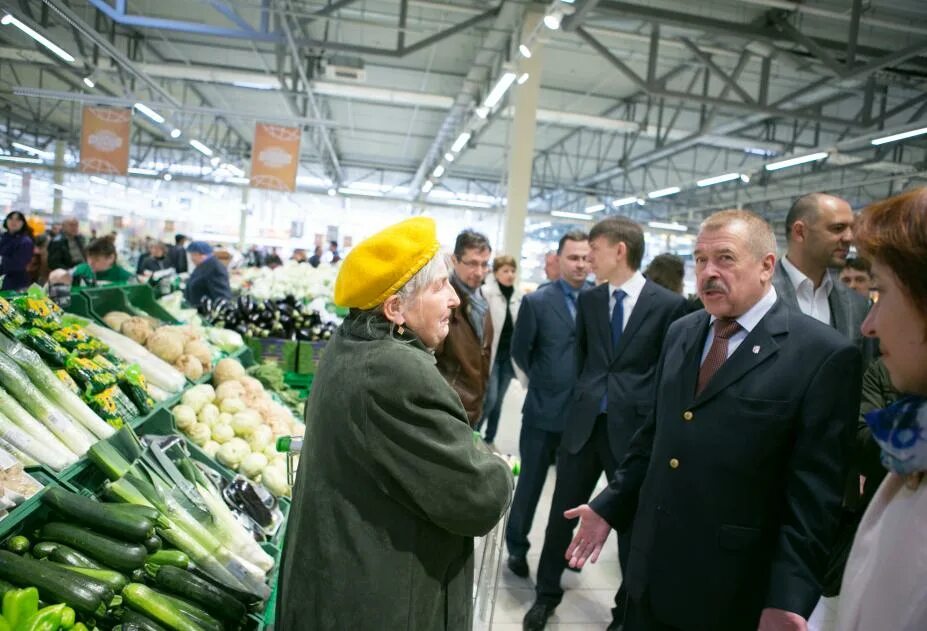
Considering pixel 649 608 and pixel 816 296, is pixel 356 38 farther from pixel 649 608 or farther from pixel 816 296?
pixel 649 608

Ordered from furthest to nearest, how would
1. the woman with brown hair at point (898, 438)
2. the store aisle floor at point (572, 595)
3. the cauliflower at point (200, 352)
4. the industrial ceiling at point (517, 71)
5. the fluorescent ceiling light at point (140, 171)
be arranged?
the fluorescent ceiling light at point (140, 171) < the industrial ceiling at point (517, 71) < the cauliflower at point (200, 352) < the store aisle floor at point (572, 595) < the woman with brown hair at point (898, 438)

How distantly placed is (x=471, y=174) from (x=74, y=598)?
80.4 feet

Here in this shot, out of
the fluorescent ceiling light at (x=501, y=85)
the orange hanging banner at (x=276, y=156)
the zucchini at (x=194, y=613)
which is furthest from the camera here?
the orange hanging banner at (x=276, y=156)

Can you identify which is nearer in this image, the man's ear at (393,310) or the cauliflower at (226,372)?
the man's ear at (393,310)

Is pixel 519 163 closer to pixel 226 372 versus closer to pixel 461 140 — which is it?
pixel 461 140

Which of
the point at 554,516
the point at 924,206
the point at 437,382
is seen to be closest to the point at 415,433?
the point at 437,382

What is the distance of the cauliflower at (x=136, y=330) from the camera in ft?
12.4

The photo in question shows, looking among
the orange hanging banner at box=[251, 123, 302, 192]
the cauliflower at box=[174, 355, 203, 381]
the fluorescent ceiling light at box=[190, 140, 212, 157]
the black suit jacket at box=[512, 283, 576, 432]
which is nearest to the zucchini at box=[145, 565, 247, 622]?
the cauliflower at box=[174, 355, 203, 381]

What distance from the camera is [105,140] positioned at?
10.6m

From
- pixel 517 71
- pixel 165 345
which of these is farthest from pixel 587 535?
pixel 517 71

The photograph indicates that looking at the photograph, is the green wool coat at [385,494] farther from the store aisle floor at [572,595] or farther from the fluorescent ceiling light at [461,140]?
the fluorescent ceiling light at [461,140]

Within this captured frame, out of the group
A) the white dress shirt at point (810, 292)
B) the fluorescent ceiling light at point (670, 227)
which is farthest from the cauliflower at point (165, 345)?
the fluorescent ceiling light at point (670, 227)

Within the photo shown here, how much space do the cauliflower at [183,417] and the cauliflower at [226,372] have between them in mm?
667

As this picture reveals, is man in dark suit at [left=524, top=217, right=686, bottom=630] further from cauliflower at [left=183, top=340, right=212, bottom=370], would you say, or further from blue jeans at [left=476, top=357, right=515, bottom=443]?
blue jeans at [left=476, top=357, right=515, bottom=443]
